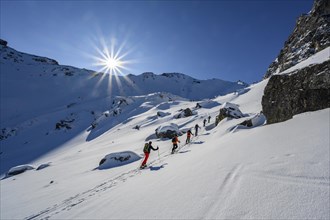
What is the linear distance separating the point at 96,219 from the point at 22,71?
169 m

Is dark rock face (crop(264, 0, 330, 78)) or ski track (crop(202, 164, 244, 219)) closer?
ski track (crop(202, 164, 244, 219))

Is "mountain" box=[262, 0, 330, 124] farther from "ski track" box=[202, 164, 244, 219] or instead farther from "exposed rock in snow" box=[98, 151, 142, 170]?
"exposed rock in snow" box=[98, 151, 142, 170]

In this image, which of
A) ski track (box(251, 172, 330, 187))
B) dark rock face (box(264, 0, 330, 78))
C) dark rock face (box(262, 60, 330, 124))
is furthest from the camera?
A: dark rock face (box(264, 0, 330, 78))

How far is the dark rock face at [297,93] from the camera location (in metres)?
10.4

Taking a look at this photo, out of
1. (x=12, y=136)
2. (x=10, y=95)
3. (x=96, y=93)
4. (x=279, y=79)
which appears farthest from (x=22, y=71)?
(x=279, y=79)

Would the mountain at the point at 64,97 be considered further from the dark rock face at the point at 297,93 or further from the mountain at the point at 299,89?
the mountain at the point at 299,89

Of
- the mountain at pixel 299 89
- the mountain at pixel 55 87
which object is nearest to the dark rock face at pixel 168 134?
the mountain at pixel 299 89

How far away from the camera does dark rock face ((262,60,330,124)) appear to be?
34.0 feet

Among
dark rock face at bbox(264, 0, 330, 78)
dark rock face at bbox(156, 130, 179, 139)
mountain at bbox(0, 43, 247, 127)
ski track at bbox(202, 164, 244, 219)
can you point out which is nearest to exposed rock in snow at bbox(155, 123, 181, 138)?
dark rock face at bbox(156, 130, 179, 139)

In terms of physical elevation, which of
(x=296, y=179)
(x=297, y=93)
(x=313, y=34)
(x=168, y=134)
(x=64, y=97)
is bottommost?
(x=296, y=179)

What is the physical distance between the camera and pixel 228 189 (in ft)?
16.4

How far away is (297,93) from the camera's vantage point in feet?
38.4

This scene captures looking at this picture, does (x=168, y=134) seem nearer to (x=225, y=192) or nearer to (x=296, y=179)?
(x=225, y=192)

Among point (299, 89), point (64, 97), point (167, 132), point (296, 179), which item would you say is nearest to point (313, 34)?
point (167, 132)
